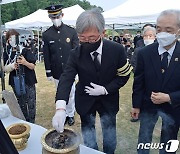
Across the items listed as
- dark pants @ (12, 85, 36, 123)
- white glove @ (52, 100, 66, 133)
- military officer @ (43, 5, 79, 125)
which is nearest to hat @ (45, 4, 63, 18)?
military officer @ (43, 5, 79, 125)

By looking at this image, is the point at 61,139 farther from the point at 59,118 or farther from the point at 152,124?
the point at 152,124

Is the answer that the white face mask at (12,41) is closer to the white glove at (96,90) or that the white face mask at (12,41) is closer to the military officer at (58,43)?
the military officer at (58,43)

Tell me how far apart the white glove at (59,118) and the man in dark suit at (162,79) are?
0.79m

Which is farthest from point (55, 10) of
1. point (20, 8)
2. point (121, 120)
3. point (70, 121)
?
point (20, 8)

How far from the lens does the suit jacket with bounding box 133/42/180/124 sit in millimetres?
1929

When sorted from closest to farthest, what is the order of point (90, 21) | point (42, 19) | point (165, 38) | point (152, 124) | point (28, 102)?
1. point (90, 21)
2. point (165, 38)
3. point (152, 124)
4. point (28, 102)
5. point (42, 19)

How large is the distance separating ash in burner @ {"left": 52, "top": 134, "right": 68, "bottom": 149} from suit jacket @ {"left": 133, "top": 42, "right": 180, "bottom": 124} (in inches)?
40.2

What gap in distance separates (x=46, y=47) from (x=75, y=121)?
127cm

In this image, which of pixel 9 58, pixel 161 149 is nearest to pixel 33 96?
pixel 9 58

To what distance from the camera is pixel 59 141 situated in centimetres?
122

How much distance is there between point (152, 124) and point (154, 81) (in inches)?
18.5

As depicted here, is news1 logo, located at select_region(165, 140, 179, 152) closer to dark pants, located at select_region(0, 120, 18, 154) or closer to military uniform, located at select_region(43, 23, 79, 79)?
dark pants, located at select_region(0, 120, 18, 154)

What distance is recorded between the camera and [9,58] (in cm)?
333

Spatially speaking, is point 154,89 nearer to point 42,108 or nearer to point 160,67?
A: point 160,67
